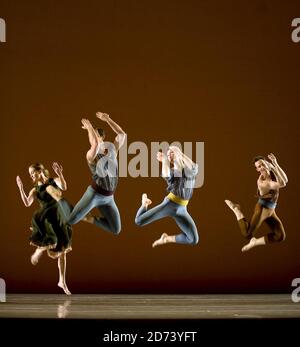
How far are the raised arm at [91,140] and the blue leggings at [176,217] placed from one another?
0.71 meters

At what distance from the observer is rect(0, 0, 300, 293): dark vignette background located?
22.7 feet

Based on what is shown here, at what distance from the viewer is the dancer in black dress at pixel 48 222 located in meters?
6.82

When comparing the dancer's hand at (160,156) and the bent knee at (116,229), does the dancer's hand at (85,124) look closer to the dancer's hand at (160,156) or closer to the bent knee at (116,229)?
the dancer's hand at (160,156)

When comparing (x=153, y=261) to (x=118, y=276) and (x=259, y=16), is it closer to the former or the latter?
(x=118, y=276)

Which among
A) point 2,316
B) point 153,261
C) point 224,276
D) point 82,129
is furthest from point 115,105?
point 2,316

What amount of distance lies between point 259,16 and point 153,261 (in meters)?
2.72

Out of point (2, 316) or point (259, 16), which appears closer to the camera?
point (2, 316)
